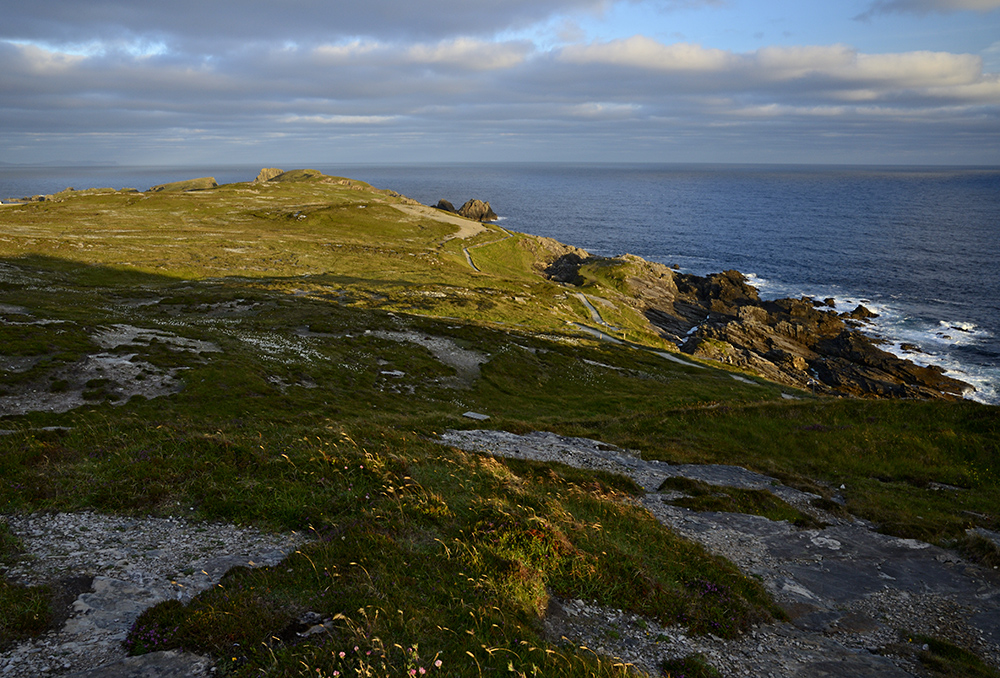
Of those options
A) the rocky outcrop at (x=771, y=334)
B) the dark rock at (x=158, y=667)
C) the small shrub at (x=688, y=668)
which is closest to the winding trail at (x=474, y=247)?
the rocky outcrop at (x=771, y=334)

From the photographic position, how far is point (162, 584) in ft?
34.9

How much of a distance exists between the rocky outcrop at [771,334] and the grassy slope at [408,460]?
796 inches

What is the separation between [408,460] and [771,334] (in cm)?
9111

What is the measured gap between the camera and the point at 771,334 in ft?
303

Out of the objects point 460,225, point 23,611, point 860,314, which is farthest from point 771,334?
point 460,225

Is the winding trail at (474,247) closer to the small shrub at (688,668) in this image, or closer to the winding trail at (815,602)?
the winding trail at (815,602)

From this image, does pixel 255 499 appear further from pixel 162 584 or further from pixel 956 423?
pixel 956 423

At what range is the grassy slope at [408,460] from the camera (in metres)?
9.74

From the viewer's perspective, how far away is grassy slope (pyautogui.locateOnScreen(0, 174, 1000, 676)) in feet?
32.0

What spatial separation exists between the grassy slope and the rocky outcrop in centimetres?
2021

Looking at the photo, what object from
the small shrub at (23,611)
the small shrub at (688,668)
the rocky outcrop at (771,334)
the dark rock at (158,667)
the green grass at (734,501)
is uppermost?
the small shrub at (23,611)

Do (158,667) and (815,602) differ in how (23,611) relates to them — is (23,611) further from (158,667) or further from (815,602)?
(815,602)

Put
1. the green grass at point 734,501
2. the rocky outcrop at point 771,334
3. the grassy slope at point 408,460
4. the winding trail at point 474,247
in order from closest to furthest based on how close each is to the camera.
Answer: the grassy slope at point 408,460
the green grass at point 734,501
the rocky outcrop at point 771,334
the winding trail at point 474,247

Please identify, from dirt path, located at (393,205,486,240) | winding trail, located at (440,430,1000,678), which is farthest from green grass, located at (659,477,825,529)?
dirt path, located at (393,205,486,240)
